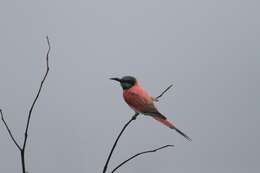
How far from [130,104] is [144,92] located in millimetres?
43

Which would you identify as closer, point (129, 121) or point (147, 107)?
point (129, 121)

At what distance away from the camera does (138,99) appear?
878mm

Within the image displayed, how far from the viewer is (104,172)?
2.11 feet

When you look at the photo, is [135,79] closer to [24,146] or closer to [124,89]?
[124,89]

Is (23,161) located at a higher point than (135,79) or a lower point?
lower

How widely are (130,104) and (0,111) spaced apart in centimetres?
29

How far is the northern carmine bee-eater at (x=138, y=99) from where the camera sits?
31.5 inches

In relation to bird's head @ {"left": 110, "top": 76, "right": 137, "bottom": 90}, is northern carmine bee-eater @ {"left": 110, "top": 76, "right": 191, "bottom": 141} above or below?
below

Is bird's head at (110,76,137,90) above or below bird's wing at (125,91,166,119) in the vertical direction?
above

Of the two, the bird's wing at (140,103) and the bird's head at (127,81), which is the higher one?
the bird's head at (127,81)

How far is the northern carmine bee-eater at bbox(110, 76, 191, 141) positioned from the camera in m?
0.80

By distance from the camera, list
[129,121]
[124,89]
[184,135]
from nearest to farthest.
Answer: [184,135], [129,121], [124,89]

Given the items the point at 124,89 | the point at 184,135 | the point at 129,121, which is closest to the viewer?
the point at 184,135

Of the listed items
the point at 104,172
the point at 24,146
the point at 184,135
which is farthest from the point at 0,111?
the point at 184,135
